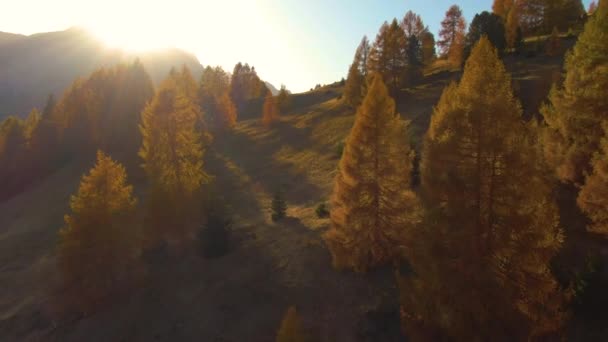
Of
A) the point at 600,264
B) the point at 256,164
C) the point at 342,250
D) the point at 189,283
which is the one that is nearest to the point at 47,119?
the point at 256,164

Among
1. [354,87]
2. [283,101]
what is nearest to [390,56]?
[354,87]

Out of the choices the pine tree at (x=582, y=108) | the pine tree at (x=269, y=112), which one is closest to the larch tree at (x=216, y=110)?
the pine tree at (x=269, y=112)

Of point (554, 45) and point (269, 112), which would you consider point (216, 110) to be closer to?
point (269, 112)

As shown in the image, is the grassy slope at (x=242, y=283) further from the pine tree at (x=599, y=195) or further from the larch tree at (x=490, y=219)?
the pine tree at (x=599, y=195)

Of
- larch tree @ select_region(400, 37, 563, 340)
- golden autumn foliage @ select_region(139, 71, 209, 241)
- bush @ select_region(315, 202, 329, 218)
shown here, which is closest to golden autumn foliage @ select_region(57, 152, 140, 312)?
golden autumn foliage @ select_region(139, 71, 209, 241)

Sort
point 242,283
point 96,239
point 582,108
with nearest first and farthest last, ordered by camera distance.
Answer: point 582,108 → point 242,283 → point 96,239

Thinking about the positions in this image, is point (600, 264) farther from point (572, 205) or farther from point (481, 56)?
point (481, 56)
